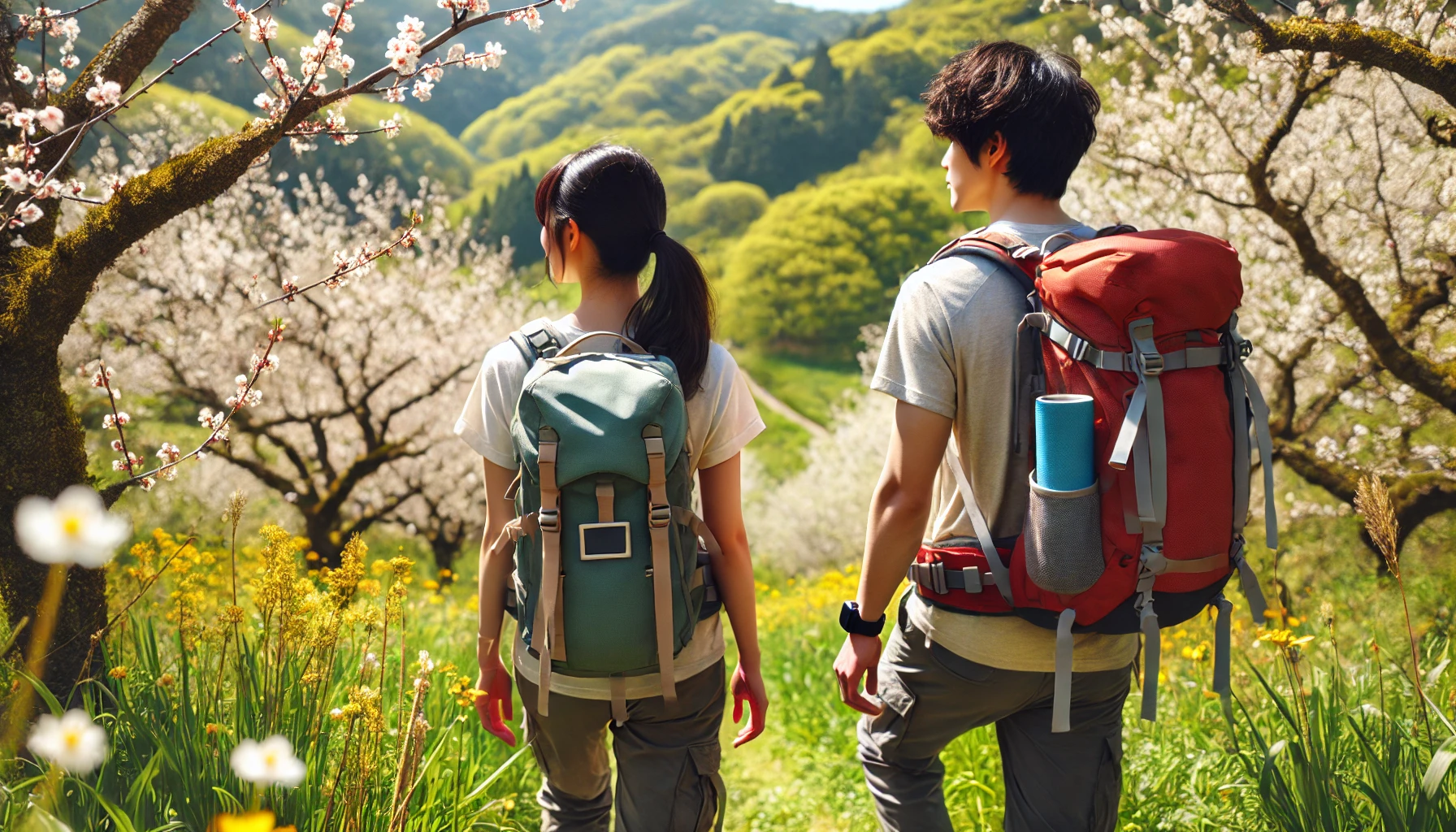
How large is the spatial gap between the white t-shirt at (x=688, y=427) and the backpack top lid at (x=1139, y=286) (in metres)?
0.59

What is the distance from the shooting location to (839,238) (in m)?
40.7

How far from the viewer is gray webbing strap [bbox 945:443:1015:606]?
1534 millimetres

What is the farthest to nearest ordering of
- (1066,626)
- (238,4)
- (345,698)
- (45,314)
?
(345,698), (238,4), (45,314), (1066,626)

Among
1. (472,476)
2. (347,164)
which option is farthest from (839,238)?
(472,476)

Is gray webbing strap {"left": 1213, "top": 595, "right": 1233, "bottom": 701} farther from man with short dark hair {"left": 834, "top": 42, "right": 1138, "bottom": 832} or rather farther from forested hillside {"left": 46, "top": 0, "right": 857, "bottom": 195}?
forested hillside {"left": 46, "top": 0, "right": 857, "bottom": 195}

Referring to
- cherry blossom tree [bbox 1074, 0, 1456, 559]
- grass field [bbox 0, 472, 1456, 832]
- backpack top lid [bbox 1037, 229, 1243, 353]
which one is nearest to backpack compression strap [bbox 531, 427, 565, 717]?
grass field [bbox 0, 472, 1456, 832]

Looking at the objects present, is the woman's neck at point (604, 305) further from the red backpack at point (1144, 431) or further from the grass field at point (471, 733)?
the red backpack at point (1144, 431)

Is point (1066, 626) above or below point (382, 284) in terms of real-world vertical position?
below

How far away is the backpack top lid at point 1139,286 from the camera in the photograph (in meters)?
1.38

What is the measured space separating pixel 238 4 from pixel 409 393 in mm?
9386

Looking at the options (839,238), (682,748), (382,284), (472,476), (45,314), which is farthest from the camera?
(839,238)

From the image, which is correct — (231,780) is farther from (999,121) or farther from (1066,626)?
(999,121)

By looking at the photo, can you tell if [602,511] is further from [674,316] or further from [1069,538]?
[1069,538]

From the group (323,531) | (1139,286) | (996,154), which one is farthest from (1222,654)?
(323,531)
